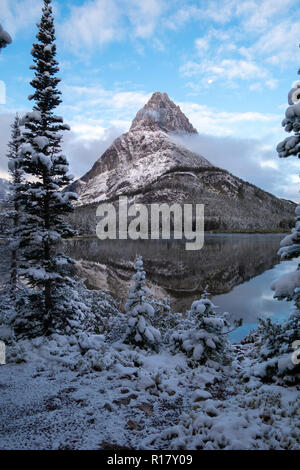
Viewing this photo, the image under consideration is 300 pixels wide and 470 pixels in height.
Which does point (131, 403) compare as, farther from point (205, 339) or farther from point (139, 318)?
point (205, 339)

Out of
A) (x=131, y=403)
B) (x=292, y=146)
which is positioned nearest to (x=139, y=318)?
(x=131, y=403)

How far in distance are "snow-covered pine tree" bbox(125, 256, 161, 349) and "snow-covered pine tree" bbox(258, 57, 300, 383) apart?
3641 millimetres

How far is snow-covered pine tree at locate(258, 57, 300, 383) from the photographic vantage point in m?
5.85

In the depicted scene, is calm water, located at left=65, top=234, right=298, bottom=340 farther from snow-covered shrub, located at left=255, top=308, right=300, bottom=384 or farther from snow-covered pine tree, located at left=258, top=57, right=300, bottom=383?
snow-covered pine tree, located at left=258, top=57, right=300, bottom=383

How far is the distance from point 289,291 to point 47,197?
958cm

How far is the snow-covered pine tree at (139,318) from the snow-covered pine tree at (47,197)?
10.6ft

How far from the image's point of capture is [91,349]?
845 cm

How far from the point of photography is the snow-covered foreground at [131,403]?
14.9ft

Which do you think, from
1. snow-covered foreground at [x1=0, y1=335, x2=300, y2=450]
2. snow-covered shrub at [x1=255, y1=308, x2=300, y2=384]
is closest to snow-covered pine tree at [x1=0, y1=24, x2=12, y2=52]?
snow-covered foreground at [x1=0, y1=335, x2=300, y2=450]

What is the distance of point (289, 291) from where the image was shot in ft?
19.0

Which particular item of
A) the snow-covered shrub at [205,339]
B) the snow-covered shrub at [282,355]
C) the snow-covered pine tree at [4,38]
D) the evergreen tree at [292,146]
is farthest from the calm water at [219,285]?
the snow-covered pine tree at [4,38]

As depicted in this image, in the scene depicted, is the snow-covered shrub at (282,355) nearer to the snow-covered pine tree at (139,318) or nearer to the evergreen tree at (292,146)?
the evergreen tree at (292,146)
